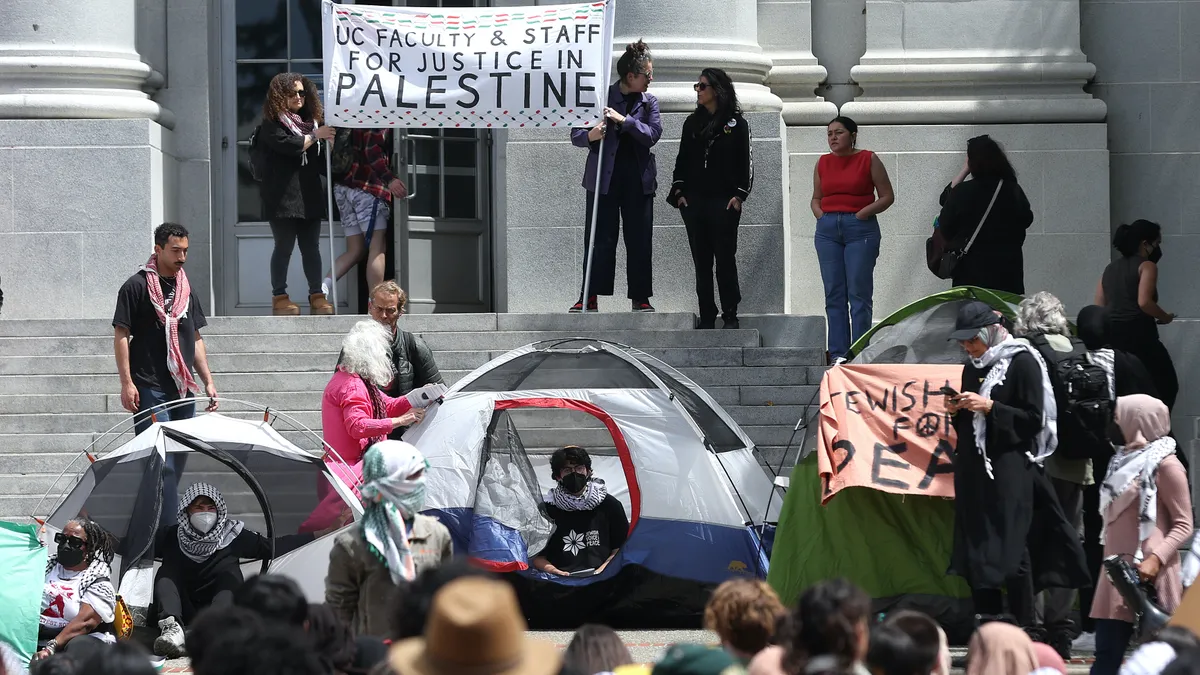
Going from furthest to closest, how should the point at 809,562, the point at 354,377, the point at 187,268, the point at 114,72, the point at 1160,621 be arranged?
the point at 187,268 < the point at 114,72 < the point at 354,377 < the point at 809,562 < the point at 1160,621

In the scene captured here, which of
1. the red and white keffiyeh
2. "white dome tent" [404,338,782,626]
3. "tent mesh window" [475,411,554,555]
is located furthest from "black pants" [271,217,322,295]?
"white dome tent" [404,338,782,626]

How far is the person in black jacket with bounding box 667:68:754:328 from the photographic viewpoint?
497 inches

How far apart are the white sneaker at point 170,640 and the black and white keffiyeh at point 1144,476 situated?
4.63 m

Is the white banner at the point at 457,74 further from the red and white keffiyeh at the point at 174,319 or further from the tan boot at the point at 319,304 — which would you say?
the red and white keffiyeh at the point at 174,319

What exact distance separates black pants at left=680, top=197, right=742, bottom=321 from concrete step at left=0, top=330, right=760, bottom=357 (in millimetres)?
261

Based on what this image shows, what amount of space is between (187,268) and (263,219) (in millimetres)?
896

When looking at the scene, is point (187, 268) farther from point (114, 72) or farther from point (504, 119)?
point (504, 119)

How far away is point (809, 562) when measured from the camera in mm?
9062

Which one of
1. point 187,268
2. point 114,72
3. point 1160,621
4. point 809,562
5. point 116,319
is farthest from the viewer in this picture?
point 187,268

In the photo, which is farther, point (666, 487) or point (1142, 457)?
point (666, 487)

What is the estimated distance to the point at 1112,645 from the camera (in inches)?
295

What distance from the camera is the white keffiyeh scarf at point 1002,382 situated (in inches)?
321

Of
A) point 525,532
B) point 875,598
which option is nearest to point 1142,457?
point 875,598

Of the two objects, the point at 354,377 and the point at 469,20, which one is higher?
the point at 469,20
